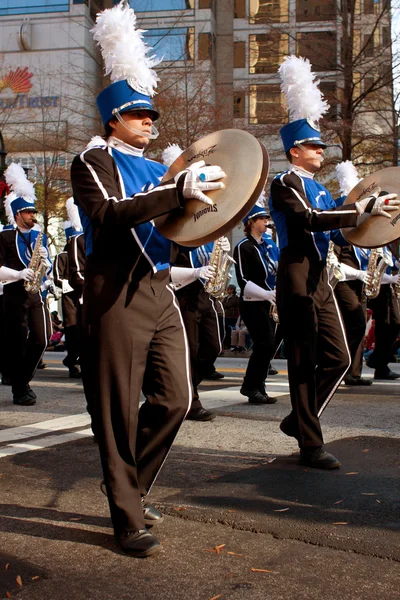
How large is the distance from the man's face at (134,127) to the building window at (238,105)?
823 inches

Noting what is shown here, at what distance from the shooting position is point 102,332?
3.88 metres

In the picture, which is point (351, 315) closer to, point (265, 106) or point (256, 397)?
point (256, 397)

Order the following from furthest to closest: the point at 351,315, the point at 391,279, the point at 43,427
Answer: the point at 391,279 < the point at 351,315 < the point at 43,427

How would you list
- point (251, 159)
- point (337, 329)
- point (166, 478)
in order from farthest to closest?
point (337, 329)
point (166, 478)
point (251, 159)

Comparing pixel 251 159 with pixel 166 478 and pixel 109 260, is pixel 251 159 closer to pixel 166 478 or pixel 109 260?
pixel 109 260

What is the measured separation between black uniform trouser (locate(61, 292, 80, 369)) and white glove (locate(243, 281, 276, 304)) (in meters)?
3.73

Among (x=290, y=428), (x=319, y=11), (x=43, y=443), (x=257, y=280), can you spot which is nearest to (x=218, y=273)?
(x=257, y=280)

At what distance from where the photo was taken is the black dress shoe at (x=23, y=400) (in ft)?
29.0

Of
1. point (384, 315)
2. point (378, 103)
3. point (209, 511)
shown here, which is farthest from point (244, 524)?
point (378, 103)

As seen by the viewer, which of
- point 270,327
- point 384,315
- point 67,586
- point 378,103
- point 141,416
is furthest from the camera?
point 378,103

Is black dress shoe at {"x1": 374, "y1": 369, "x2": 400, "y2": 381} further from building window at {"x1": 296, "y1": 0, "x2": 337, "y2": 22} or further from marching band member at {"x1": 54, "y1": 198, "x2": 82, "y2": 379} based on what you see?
building window at {"x1": 296, "y1": 0, "x2": 337, "y2": 22}

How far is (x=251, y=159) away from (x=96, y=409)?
139 centimetres

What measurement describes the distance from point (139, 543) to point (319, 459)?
1.94m

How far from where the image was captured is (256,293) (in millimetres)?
9203
